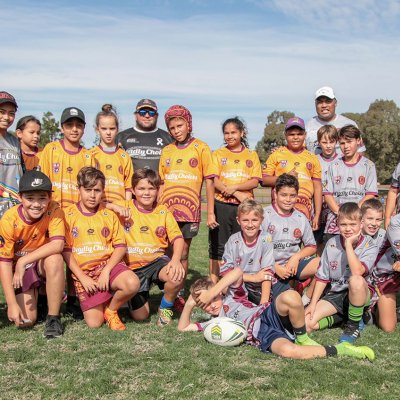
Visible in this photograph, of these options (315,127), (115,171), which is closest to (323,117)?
(315,127)

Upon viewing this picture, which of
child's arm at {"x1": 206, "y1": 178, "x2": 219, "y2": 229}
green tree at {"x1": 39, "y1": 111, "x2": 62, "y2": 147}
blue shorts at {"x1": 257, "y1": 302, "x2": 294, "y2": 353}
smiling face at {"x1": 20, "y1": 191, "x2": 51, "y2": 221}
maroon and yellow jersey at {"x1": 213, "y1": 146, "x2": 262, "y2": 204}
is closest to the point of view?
blue shorts at {"x1": 257, "y1": 302, "x2": 294, "y2": 353}

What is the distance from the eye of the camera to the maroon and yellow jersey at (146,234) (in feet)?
18.3

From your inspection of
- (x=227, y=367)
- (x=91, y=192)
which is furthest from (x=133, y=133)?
(x=227, y=367)

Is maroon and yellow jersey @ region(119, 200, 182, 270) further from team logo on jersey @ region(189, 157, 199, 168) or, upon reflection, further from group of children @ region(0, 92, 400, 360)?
team logo on jersey @ region(189, 157, 199, 168)

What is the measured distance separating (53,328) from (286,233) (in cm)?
259

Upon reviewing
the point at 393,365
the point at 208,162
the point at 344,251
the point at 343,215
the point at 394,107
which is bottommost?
the point at 393,365

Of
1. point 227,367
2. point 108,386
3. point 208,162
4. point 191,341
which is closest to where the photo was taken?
point 108,386

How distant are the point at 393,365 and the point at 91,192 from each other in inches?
126

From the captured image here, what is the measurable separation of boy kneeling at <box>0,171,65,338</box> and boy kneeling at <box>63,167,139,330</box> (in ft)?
0.78

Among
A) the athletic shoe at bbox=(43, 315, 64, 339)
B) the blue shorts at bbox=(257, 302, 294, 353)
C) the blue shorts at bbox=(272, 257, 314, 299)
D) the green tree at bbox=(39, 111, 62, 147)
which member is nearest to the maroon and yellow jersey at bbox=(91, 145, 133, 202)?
the athletic shoe at bbox=(43, 315, 64, 339)

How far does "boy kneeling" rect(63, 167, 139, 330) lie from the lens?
5.19 m

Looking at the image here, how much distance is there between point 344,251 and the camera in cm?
525

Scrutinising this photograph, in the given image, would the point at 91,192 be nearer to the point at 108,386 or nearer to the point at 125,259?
the point at 125,259

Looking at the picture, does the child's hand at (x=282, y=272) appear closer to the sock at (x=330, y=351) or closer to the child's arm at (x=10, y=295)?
the sock at (x=330, y=351)
